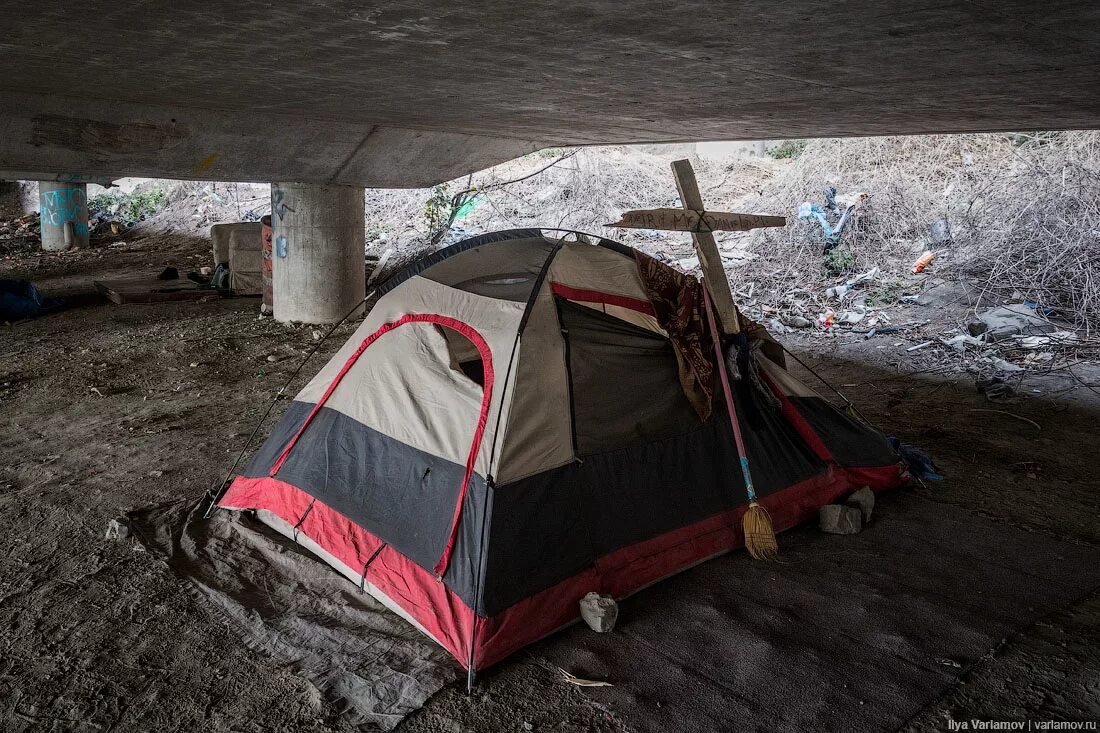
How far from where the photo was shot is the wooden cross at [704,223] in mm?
→ 4066

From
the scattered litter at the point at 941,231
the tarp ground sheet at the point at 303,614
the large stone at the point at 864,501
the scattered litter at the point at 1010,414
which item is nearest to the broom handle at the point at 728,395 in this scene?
the large stone at the point at 864,501

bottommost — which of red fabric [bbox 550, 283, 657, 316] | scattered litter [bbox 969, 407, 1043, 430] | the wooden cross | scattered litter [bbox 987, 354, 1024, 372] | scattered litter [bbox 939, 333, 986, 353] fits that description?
scattered litter [bbox 969, 407, 1043, 430]

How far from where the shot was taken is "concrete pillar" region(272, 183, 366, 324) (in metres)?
9.09

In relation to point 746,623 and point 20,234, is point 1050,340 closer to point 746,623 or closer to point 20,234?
point 746,623

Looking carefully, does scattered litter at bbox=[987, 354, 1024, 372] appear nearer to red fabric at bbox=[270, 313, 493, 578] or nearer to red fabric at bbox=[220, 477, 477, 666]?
red fabric at bbox=[270, 313, 493, 578]

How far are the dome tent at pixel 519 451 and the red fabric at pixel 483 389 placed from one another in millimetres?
11

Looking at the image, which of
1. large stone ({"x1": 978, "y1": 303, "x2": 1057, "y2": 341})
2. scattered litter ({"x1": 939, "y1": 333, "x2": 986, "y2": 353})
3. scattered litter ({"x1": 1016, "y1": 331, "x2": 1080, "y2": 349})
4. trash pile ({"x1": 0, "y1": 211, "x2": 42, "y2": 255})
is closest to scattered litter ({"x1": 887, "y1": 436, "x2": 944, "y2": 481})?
scattered litter ({"x1": 939, "y1": 333, "x2": 986, "y2": 353})

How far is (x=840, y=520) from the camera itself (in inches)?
170

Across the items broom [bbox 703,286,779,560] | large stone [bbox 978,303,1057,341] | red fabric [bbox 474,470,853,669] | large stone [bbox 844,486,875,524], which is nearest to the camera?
red fabric [bbox 474,470,853,669]

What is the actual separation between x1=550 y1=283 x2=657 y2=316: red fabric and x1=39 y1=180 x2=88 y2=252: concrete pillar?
51.1 feet

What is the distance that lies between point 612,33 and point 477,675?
297 cm

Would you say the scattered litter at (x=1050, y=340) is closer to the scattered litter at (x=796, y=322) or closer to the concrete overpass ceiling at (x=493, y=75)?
the scattered litter at (x=796, y=322)

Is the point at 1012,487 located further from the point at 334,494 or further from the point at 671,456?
the point at 334,494

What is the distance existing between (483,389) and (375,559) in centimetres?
96
